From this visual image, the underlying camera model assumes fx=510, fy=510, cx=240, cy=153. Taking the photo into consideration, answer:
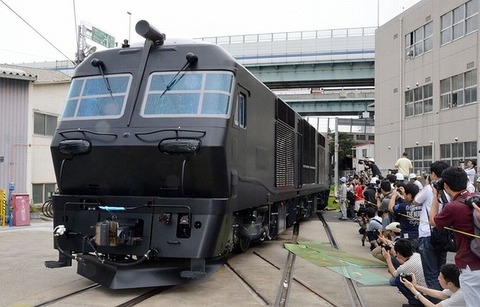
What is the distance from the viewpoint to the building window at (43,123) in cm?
1917

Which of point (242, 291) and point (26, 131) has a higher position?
point (26, 131)

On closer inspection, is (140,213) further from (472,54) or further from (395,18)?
(395,18)

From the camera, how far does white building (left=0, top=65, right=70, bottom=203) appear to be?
18016 millimetres

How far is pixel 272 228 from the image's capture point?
36.0ft

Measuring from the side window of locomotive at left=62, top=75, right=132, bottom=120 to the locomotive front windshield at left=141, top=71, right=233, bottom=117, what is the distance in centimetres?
40

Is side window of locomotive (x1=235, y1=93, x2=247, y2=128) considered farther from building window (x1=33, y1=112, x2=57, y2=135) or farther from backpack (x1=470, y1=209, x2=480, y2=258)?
building window (x1=33, y1=112, x2=57, y2=135)

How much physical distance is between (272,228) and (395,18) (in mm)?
23337

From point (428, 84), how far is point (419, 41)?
2.71m

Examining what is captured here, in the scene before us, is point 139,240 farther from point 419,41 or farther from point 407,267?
point 419,41

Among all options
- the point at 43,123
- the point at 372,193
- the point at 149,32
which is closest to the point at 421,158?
the point at 372,193

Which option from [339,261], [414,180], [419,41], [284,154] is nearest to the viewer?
[339,261]

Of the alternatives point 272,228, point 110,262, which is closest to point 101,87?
point 110,262

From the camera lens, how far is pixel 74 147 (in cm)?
710

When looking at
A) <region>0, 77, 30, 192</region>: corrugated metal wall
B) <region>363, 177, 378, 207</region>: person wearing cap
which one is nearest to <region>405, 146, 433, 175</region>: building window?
<region>363, 177, 378, 207</region>: person wearing cap
